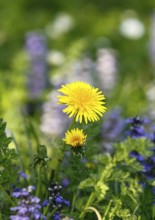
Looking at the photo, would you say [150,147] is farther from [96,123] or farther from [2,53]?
[2,53]

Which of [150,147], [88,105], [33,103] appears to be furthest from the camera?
[33,103]

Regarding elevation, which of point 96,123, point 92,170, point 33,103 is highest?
point 33,103

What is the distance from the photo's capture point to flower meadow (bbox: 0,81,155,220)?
240 cm

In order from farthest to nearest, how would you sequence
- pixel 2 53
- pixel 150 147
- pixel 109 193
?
pixel 2 53, pixel 150 147, pixel 109 193

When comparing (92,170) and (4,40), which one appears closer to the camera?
(92,170)

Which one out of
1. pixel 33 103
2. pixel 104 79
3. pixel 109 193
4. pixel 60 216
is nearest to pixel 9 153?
pixel 60 216

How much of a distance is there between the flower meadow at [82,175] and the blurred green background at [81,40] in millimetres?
2199

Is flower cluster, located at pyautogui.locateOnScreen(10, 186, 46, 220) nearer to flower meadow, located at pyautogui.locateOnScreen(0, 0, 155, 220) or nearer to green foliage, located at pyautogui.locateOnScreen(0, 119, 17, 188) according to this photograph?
flower meadow, located at pyautogui.locateOnScreen(0, 0, 155, 220)

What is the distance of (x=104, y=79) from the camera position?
250 inches

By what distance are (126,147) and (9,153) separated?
1.94 feet

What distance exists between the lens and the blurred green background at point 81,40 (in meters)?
5.68

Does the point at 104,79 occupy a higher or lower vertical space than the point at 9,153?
higher

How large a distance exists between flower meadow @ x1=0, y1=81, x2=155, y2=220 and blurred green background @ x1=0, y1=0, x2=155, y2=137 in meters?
2.20

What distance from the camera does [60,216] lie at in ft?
8.42
